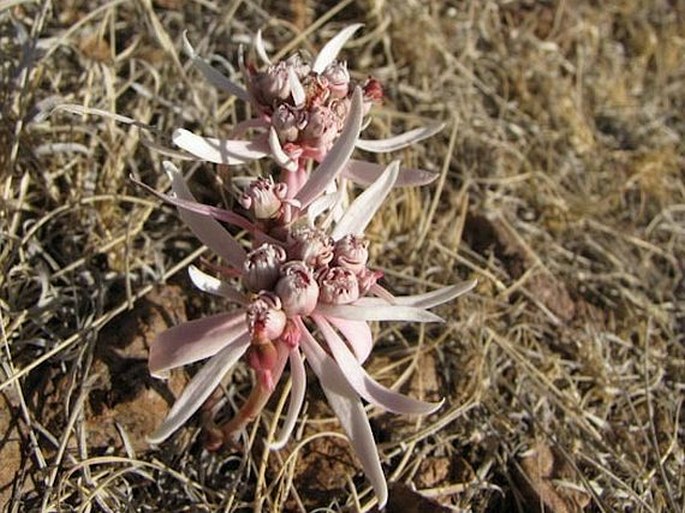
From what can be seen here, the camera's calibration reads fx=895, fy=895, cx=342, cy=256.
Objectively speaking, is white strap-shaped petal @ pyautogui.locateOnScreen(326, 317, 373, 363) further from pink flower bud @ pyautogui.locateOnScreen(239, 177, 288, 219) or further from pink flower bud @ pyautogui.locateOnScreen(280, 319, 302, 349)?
pink flower bud @ pyautogui.locateOnScreen(239, 177, 288, 219)

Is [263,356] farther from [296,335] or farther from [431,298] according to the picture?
[431,298]

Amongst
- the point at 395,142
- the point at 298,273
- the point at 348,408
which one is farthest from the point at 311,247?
the point at 395,142

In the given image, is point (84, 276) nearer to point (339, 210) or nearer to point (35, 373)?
point (35, 373)

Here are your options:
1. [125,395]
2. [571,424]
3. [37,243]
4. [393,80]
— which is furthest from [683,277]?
[37,243]

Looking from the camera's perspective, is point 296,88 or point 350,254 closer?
point 350,254

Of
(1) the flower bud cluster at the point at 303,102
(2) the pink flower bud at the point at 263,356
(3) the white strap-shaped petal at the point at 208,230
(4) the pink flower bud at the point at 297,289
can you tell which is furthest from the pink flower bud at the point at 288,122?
(2) the pink flower bud at the point at 263,356

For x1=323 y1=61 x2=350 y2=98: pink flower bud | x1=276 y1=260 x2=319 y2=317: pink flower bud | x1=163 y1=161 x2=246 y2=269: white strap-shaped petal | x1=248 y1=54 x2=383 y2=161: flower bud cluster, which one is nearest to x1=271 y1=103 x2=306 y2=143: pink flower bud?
x1=248 y1=54 x2=383 y2=161: flower bud cluster

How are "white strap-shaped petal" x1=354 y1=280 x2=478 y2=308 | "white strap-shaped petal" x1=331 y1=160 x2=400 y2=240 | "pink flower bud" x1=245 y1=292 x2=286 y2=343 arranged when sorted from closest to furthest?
1. "pink flower bud" x1=245 y1=292 x2=286 y2=343
2. "white strap-shaped petal" x1=354 y1=280 x2=478 y2=308
3. "white strap-shaped petal" x1=331 y1=160 x2=400 y2=240
